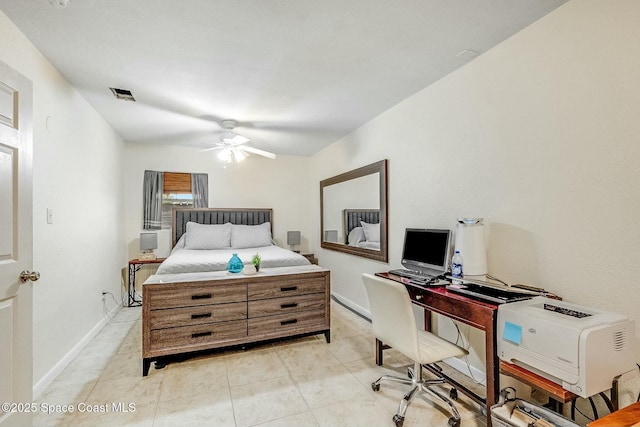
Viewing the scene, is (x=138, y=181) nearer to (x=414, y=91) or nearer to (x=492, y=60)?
(x=414, y=91)

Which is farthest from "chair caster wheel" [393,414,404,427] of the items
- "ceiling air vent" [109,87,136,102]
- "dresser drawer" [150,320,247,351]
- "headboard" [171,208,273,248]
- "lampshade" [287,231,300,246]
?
"headboard" [171,208,273,248]

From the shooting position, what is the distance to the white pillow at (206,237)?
4.32 m

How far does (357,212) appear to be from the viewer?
13.0 ft

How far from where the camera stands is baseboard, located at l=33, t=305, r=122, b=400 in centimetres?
210

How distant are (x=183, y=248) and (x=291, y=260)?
2035mm

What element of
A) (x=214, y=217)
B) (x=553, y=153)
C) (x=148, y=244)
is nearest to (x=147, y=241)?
(x=148, y=244)

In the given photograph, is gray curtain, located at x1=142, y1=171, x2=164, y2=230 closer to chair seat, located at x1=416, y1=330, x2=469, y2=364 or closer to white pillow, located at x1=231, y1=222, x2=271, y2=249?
white pillow, located at x1=231, y1=222, x2=271, y2=249

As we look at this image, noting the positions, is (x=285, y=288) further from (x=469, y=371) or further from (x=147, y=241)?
(x=147, y=241)

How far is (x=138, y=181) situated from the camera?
15.4 feet

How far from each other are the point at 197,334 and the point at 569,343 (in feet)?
8.65

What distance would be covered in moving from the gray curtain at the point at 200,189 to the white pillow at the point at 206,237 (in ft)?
1.73

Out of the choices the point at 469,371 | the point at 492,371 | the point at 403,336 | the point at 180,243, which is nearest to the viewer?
the point at 492,371

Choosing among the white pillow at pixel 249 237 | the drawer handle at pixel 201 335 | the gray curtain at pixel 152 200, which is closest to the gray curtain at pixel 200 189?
the gray curtain at pixel 152 200

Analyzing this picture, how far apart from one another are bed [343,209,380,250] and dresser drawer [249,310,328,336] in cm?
111
